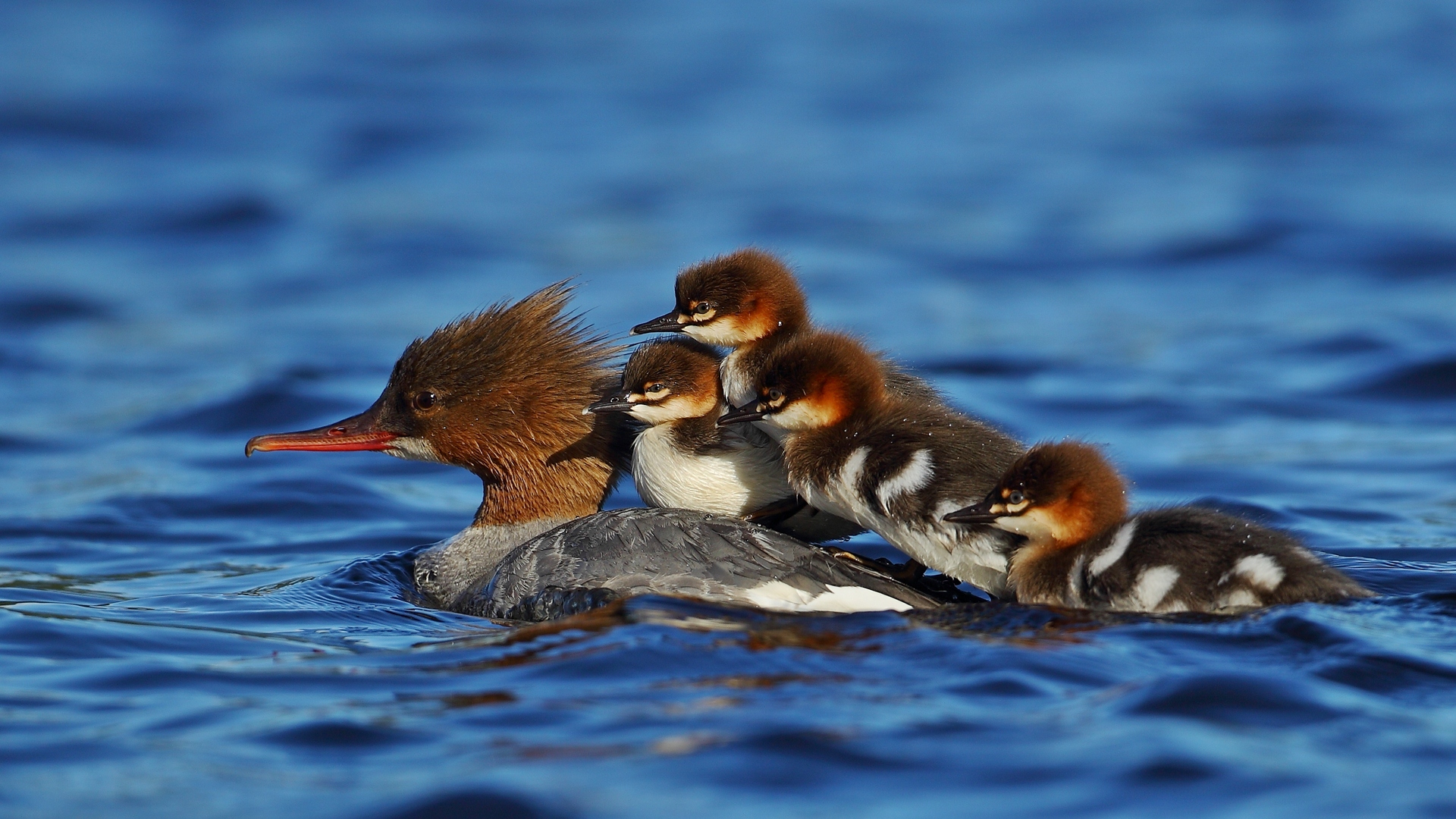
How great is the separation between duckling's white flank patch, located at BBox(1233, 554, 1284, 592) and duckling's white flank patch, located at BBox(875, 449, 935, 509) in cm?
92

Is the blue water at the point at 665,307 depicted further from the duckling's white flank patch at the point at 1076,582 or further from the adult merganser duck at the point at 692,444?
the adult merganser duck at the point at 692,444

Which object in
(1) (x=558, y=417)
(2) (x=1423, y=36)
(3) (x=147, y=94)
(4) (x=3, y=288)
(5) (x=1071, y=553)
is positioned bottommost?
(5) (x=1071, y=553)

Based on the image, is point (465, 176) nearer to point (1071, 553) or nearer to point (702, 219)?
point (702, 219)

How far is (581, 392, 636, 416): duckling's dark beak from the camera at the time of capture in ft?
18.9

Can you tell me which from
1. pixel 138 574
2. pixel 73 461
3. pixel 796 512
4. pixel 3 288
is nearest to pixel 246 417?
pixel 73 461

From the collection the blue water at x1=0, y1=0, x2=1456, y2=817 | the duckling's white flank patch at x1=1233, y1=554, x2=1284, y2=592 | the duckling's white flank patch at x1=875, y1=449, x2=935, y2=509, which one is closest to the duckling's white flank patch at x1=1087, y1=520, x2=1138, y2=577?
the blue water at x1=0, y1=0, x2=1456, y2=817

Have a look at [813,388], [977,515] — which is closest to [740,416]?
[813,388]

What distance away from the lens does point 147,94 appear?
55.3ft

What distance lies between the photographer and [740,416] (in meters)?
5.52

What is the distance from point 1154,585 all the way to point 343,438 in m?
2.97

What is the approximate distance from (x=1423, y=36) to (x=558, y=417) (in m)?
14.4

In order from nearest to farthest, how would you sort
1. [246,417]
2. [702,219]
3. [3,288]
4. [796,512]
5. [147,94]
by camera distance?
[796,512] → [246,417] → [3,288] → [702,219] → [147,94]

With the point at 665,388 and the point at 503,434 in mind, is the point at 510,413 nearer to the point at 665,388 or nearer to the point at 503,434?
the point at 503,434

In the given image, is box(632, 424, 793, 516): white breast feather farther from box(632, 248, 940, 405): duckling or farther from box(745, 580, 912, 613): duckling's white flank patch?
box(745, 580, 912, 613): duckling's white flank patch
